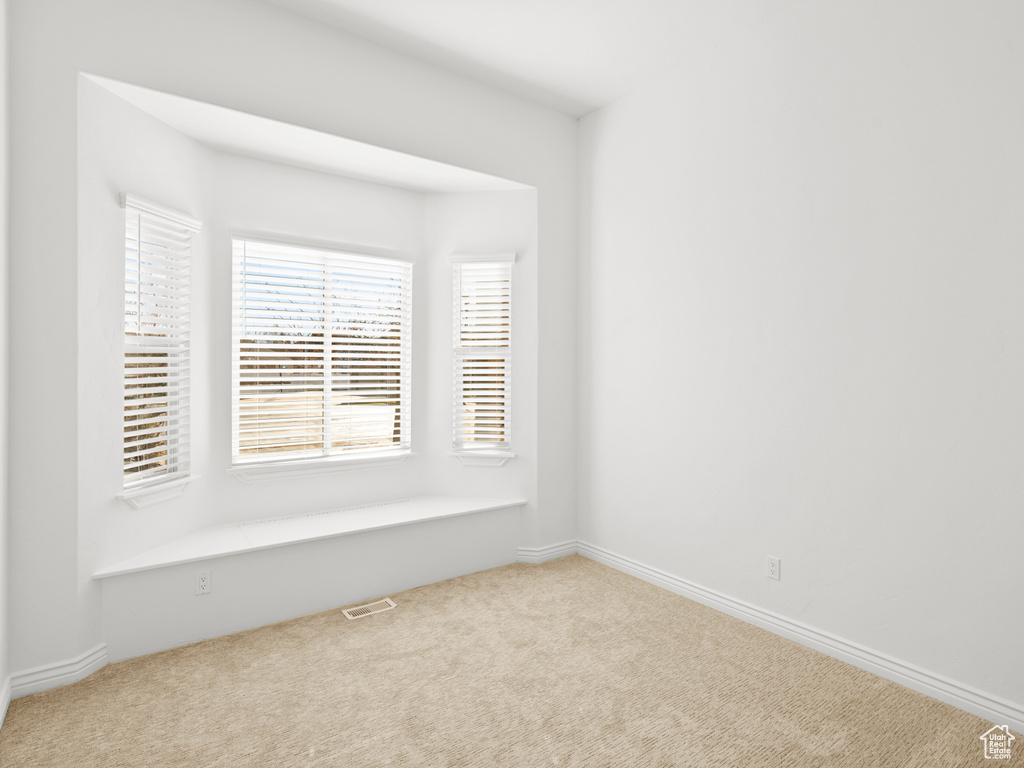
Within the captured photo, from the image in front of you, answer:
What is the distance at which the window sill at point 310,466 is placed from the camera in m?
3.40

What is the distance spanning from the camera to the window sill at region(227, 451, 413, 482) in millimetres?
3404

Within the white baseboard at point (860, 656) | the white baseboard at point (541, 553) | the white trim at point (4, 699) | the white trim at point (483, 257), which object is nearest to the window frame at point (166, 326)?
the white trim at point (4, 699)

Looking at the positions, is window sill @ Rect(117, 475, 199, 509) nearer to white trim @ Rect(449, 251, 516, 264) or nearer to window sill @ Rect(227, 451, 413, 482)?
window sill @ Rect(227, 451, 413, 482)

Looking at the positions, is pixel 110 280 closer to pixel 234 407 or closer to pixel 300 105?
pixel 234 407

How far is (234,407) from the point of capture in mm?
3383

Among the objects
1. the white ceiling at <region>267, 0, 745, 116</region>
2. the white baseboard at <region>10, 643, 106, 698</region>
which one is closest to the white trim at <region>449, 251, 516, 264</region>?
the white ceiling at <region>267, 0, 745, 116</region>

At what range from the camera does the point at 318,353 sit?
144 inches

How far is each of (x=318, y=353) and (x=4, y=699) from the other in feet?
7.22

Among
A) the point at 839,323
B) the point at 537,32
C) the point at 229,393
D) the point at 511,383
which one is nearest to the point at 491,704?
the point at 511,383

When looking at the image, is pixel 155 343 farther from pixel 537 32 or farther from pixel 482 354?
pixel 537 32

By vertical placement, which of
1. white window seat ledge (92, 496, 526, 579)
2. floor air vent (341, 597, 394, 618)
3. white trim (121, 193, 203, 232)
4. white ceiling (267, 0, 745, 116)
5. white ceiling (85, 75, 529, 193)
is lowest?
floor air vent (341, 597, 394, 618)

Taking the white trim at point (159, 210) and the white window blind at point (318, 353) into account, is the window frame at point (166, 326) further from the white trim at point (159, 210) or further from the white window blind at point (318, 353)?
the white window blind at point (318, 353)

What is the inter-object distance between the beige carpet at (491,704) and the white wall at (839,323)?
0.38 metres

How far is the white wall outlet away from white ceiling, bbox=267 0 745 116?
2873 mm
